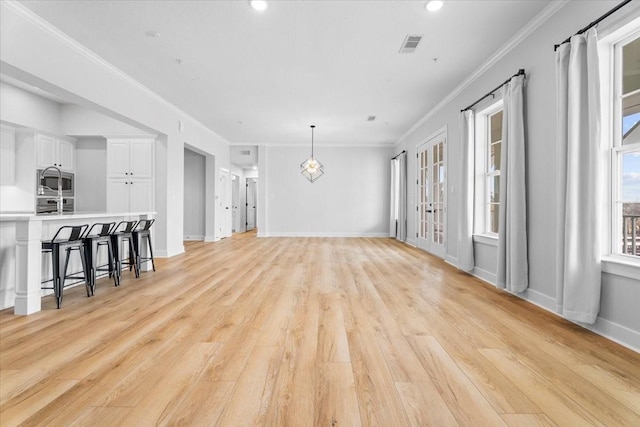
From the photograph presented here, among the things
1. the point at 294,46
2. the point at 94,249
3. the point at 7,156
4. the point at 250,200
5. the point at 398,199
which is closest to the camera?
the point at 294,46

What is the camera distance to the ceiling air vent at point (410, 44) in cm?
374

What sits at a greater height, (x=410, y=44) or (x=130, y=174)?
(x=410, y=44)

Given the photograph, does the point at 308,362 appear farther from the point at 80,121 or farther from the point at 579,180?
the point at 80,121

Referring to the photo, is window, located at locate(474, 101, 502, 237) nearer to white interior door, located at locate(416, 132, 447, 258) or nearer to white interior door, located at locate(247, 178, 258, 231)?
white interior door, located at locate(416, 132, 447, 258)

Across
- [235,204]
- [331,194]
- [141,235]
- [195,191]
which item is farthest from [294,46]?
[235,204]

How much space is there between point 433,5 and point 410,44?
2.53 feet

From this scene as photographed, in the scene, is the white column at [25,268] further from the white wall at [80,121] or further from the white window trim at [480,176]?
the white window trim at [480,176]

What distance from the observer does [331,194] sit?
33.9 feet

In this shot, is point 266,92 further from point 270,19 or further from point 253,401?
point 253,401

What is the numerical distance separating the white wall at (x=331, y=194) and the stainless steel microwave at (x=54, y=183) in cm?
480

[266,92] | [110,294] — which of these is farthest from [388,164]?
[110,294]

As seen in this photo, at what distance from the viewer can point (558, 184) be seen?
280 cm

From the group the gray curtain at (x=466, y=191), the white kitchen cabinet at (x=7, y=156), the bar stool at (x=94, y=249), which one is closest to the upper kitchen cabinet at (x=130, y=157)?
the white kitchen cabinet at (x=7, y=156)

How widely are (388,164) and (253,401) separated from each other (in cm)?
940
